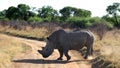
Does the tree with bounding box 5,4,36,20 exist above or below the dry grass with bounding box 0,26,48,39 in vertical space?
below

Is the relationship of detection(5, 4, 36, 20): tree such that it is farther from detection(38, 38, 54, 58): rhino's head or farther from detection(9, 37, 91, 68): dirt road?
detection(38, 38, 54, 58): rhino's head

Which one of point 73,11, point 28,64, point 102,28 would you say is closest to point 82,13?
point 73,11

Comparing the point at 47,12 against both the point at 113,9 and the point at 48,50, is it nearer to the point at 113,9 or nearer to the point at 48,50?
the point at 113,9

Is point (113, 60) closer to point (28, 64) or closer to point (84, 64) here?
point (84, 64)

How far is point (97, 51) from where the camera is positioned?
84.6 ft

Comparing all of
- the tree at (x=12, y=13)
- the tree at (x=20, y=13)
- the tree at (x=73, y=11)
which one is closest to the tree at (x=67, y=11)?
the tree at (x=73, y=11)

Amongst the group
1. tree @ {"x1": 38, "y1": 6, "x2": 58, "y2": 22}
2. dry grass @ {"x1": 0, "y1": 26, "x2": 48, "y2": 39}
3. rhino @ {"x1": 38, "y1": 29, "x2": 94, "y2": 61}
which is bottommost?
tree @ {"x1": 38, "y1": 6, "x2": 58, "y2": 22}

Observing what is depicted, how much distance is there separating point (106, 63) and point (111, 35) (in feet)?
55.3

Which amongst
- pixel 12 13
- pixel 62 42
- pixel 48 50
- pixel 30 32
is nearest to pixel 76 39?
pixel 62 42

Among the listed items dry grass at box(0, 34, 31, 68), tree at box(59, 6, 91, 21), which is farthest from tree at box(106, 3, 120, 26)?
dry grass at box(0, 34, 31, 68)

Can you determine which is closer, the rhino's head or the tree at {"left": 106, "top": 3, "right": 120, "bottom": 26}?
the rhino's head

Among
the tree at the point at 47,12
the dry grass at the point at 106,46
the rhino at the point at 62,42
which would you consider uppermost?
the rhino at the point at 62,42

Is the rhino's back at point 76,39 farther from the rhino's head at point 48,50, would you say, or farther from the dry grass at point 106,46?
the dry grass at point 106,46

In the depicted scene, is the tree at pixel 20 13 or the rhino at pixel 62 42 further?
the tree at pixel 20 13
